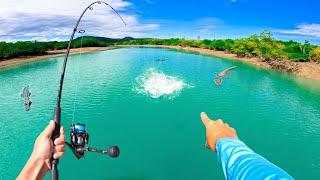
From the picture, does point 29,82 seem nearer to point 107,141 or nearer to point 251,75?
point 107,141

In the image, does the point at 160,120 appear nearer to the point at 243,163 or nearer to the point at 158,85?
the point at 158,85

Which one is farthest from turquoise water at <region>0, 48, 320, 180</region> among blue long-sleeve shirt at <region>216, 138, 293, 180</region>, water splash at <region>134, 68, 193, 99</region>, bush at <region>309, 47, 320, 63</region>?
bush at <region>309, 47, 320, 63</region>

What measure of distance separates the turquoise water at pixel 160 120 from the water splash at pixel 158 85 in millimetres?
140

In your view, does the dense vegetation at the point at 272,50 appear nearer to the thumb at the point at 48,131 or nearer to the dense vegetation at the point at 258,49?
the dense vegetation at the point at 258,49

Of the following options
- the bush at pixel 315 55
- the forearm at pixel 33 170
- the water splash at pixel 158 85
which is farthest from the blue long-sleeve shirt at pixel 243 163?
the bush at pixel 315 55

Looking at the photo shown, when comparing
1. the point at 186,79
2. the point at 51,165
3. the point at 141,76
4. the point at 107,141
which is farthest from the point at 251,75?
the point at 51,165

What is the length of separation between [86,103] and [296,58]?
6132 centimetres

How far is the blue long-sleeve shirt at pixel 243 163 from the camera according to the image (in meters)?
1.67

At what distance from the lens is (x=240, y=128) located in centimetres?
3095

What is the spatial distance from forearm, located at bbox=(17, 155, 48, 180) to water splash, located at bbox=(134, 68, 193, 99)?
125 feet

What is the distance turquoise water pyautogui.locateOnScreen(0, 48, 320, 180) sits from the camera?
22.9 meters

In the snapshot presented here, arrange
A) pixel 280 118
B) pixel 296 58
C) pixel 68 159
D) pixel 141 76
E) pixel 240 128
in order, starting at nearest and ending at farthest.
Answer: pixel 68 159, pixel 240 128, pixel 280 118, pixel 141 76, pixel 296 58

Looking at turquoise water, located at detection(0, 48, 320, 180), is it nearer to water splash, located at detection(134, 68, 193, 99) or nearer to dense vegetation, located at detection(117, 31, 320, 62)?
water splash, located at detection(134, 68, 193, 99)

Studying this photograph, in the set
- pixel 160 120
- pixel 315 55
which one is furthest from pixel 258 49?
pixel 160 120
